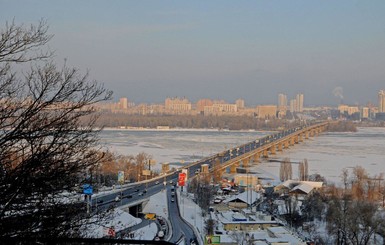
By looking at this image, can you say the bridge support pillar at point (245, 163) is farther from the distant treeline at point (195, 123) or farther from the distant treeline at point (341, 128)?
the distant treeline at point (195, 123)

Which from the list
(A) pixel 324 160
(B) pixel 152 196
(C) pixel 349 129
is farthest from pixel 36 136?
(C) pixel 349 129

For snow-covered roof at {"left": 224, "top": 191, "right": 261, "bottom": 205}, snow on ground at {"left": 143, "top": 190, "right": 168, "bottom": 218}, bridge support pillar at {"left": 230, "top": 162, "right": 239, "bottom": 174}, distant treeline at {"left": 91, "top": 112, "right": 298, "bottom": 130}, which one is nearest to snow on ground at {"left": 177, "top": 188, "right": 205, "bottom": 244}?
snow on ground at {"left": 143, "top": 190, "right": 168, "bottom": 218}

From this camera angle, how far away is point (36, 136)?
1.47 metres

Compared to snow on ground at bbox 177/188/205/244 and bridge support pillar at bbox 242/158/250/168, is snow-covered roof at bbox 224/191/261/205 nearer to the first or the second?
snow on ground at bbox 177/188/205/244

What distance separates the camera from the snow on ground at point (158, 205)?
6816 millimetres

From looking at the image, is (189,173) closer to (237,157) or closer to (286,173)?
(286,173)

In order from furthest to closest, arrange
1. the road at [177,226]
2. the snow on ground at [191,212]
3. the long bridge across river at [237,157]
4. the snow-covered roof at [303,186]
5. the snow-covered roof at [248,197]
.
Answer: the long bridge across river at [237,157] → the snow-covered roof at [303,186] → the snow-covered roof at [248,197] → the snow on ground at [191,212] → the road at [177,226]

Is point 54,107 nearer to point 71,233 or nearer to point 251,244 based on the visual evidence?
point 71,233

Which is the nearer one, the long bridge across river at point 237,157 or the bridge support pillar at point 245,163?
the long bridge across river at point 237,157

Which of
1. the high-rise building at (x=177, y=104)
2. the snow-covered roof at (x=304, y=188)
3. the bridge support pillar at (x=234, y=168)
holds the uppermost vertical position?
the high-rise building at (x=177, y=104)

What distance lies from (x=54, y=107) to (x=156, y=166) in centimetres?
1065

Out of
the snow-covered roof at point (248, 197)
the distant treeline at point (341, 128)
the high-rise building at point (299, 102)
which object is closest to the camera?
the snow-covered roof at point (248, 197)

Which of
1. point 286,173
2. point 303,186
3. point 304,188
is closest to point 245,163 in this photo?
point 286,173

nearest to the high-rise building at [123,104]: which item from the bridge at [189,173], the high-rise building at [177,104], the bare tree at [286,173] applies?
the high-rise building at [177,104]
